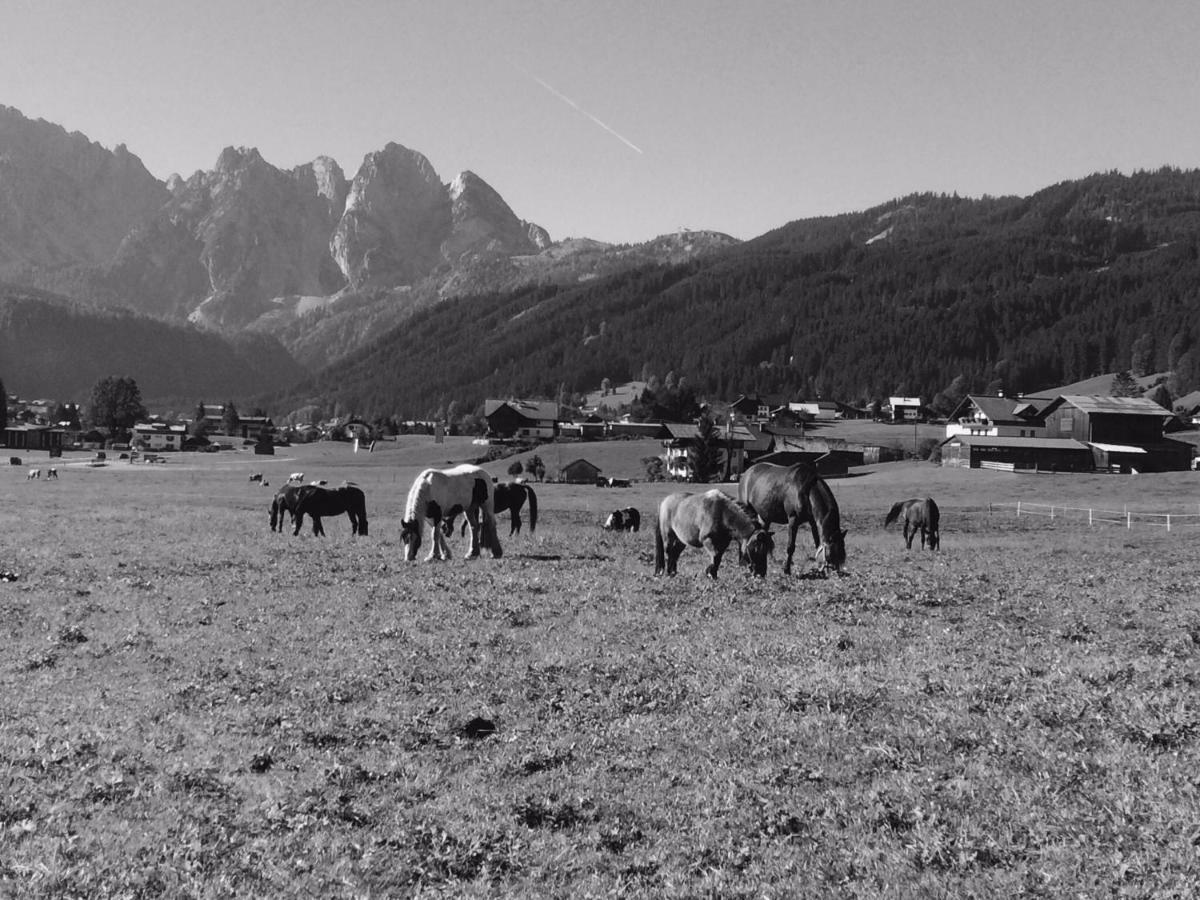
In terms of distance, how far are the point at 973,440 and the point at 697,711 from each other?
120955 mm

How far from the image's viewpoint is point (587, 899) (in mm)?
7543

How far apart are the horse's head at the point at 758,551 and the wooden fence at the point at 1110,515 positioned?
4059 centimetres

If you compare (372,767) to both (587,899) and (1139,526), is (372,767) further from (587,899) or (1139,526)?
(1139,526)

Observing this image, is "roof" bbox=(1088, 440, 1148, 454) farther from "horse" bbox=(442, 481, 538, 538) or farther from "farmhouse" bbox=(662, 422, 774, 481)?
"horse" bbox=(442, 481, 538, 538)

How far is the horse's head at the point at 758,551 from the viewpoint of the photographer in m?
22.3

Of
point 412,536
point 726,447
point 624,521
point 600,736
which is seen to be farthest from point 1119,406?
point 600,736

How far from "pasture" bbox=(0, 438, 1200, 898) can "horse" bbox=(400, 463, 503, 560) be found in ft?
14.8

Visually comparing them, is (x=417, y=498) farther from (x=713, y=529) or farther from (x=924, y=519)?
(x=924, y=519)

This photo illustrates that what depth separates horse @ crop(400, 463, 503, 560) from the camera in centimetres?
2789

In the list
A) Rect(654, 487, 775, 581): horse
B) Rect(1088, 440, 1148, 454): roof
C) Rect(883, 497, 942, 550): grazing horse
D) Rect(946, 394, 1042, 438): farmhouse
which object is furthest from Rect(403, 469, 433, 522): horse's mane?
Rect(946, 394, 1042, 438): farmhouse

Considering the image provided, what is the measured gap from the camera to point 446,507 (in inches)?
1137

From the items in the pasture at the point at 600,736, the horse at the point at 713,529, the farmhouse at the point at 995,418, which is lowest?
the pasture at the point at 600,736

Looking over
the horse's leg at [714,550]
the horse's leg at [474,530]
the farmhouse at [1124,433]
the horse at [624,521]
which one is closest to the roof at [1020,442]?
the farmhouse at [1124,433]

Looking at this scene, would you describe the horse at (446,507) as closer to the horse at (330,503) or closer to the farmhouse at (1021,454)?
the horse at (330,503)
